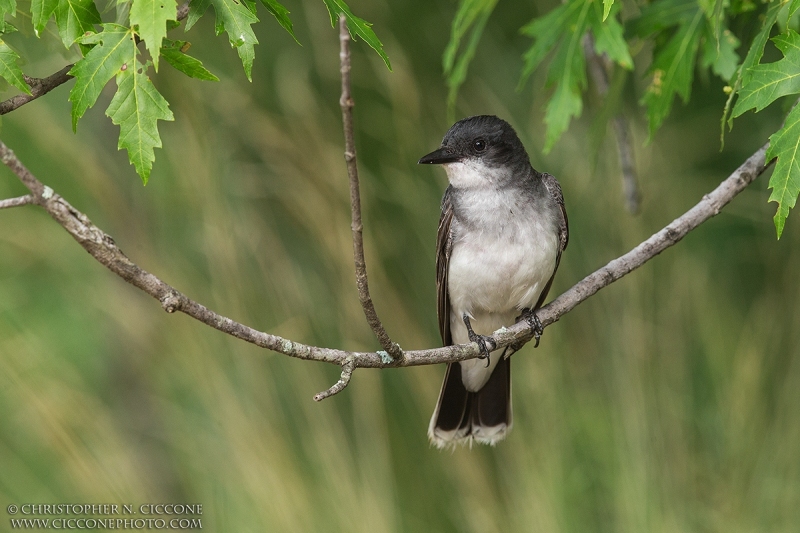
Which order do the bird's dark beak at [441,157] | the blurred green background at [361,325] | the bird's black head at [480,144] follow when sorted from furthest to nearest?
1. the blurred green background at [361,325]
2. the bird's black head at [480,144]
3. the bird's dark beak at [441,157]

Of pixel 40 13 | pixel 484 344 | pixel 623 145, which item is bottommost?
pixel 484 344

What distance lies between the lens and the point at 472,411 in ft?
18.0

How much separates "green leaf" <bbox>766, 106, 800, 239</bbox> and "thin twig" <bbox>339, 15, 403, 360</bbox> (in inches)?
56.2

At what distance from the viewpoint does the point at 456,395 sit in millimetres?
5480

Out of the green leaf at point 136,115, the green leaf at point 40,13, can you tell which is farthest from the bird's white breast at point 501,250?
the green leaf at point 40,13

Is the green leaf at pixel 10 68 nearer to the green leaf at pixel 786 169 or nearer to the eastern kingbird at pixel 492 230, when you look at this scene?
the eastern kingbird at pixel 492 230

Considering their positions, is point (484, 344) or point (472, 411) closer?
point (484, 344)

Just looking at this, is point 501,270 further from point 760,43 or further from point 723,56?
point 760,43

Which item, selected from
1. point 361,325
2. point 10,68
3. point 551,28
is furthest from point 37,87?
point 361,325

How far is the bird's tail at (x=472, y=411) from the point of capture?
535cm

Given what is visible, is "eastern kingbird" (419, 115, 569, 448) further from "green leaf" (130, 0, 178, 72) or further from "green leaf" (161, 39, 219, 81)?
"green leaf" (130, 0, 178, 72)

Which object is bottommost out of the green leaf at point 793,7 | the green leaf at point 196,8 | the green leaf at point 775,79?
the green leaf at point 775,79

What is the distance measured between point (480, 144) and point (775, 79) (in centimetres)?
196

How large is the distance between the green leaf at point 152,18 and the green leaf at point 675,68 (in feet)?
8.43
